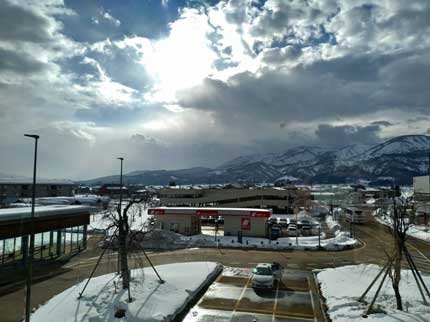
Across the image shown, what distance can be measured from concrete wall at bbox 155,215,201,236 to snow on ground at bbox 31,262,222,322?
21.9 metres

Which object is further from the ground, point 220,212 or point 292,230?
point 220,212

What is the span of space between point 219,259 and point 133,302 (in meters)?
14.3

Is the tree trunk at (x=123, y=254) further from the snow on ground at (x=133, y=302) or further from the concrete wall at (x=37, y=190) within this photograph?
the concrete wall at (x=37, y=190)

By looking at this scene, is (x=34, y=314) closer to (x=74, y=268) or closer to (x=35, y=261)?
(x=74, y=268)

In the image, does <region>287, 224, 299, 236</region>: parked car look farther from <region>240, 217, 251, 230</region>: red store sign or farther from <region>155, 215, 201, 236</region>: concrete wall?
<region>155, 215, 201, 236</region>: concrete wall

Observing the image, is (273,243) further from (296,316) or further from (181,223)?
(296,316)

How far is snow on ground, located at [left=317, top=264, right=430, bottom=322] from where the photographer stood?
14.5m

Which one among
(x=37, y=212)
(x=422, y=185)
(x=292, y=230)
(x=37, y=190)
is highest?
(x=422, y=185)

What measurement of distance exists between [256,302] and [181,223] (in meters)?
26.9

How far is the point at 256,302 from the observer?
1773 centimetres

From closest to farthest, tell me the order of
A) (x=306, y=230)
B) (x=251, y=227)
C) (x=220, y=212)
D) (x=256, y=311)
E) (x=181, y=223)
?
(x=256, y=311), (x=251, y=227), (x=220, y=212), (x=181, y=223), (x=306, y=230)

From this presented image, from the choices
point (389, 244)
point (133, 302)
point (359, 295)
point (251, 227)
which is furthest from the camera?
point (251, 227)

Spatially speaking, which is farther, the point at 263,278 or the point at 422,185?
the point at 422,185

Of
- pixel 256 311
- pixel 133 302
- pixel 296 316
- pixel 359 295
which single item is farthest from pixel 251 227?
pixel 133 302
